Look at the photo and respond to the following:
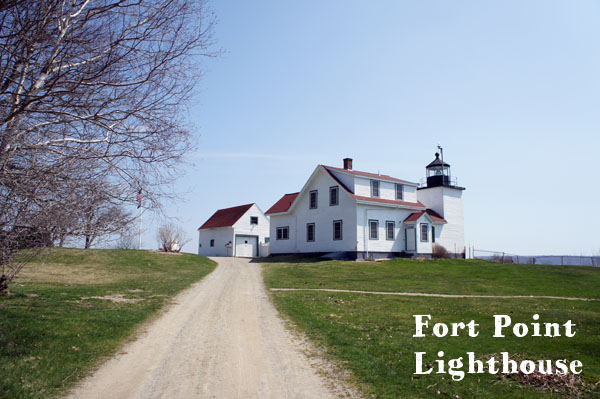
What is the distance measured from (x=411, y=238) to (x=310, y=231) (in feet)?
29.8

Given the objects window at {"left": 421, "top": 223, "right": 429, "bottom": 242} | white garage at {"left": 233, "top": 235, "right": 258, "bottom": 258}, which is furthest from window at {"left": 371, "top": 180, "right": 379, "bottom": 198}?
white garage at {"left": 233, "top": 235, "right": 258, "bottom": 258}

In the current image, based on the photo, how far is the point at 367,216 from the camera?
1359 inches

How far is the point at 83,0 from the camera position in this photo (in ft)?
25.2

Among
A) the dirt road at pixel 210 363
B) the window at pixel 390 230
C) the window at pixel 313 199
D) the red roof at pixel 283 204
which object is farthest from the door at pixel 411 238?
the dirt road at pixel 210 363

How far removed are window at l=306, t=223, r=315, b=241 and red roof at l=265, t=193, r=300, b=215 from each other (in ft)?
12.5

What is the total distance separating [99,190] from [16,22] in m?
3.05

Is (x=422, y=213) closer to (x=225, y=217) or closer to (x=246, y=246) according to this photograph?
(x=246, y=246)

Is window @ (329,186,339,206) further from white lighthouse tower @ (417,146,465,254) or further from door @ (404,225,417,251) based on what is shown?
white lighthouse tower @ (417,146,465,254)

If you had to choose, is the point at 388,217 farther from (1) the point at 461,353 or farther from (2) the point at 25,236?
(2) the point at 25,236

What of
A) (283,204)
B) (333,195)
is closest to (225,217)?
(283,204)

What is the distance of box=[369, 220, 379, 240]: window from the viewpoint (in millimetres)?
34719

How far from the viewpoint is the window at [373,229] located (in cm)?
3472

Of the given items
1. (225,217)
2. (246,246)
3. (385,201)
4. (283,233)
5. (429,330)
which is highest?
(385,201)

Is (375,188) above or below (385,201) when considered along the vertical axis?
above
